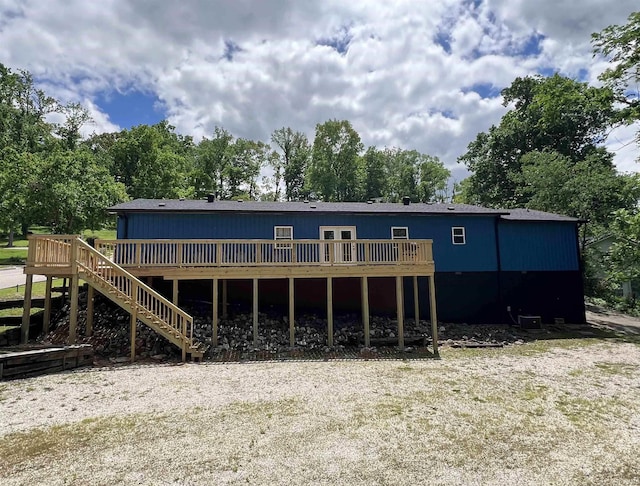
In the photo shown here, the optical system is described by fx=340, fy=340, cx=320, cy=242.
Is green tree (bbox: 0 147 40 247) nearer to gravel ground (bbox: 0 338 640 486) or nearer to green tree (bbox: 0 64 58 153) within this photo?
gravel ground (bbox: 0 338 640 486)

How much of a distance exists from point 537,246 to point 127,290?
635 inches

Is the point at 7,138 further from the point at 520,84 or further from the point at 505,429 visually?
the point at 520,84

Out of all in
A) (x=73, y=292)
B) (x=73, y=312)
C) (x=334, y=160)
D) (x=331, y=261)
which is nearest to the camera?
(x=73, y=312)

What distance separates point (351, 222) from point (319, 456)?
10.4 m

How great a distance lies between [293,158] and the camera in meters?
43.2

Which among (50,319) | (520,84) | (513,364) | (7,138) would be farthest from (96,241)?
(520,84)

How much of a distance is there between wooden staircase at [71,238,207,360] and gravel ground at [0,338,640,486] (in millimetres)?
820

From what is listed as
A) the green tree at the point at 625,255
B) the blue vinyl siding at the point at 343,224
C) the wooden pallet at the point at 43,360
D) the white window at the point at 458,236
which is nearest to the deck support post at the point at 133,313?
the wooden pallet at the point at 43,360

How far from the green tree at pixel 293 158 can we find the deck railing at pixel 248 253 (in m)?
31.9

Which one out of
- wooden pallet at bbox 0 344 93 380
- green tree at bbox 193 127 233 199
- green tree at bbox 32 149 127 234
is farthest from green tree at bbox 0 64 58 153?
wooden pallet at bbox 0 344 93 380

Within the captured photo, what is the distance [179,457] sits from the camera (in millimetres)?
4469

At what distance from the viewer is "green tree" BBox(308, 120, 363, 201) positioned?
3931cm

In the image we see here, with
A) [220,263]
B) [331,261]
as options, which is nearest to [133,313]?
[220,263]

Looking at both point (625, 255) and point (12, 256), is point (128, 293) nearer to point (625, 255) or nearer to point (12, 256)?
point (625, 255)
